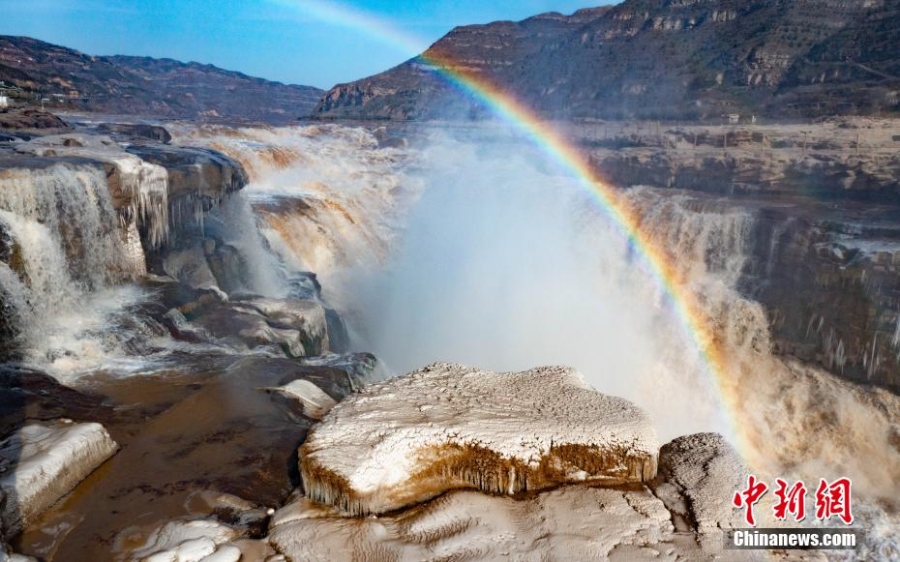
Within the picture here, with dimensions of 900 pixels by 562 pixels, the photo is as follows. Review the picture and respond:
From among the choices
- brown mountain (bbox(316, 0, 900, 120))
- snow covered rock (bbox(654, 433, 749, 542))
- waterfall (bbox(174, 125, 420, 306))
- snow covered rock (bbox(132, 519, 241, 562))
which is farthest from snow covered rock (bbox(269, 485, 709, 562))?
brown mountain (bbox(316, 0, 900, 120))

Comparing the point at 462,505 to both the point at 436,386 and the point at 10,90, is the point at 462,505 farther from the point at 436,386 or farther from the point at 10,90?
the point at 10,90

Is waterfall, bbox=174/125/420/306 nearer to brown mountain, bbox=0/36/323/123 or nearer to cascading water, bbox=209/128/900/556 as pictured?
cascading water, bbox=209/128/900/556

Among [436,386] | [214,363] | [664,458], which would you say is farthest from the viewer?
[214,363]

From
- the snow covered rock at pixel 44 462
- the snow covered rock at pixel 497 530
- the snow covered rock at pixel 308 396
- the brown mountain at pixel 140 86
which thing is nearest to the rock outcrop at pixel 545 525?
the snow covered rock at pixel 497 530

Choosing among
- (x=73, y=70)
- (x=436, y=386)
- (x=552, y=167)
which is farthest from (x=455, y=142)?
(x=73, y=70)

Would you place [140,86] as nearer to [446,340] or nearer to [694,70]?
[694,70]

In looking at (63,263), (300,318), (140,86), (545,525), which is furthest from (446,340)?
(140,86)

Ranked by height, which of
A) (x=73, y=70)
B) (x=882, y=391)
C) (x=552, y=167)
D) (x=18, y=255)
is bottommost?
(x=882, y=391)
